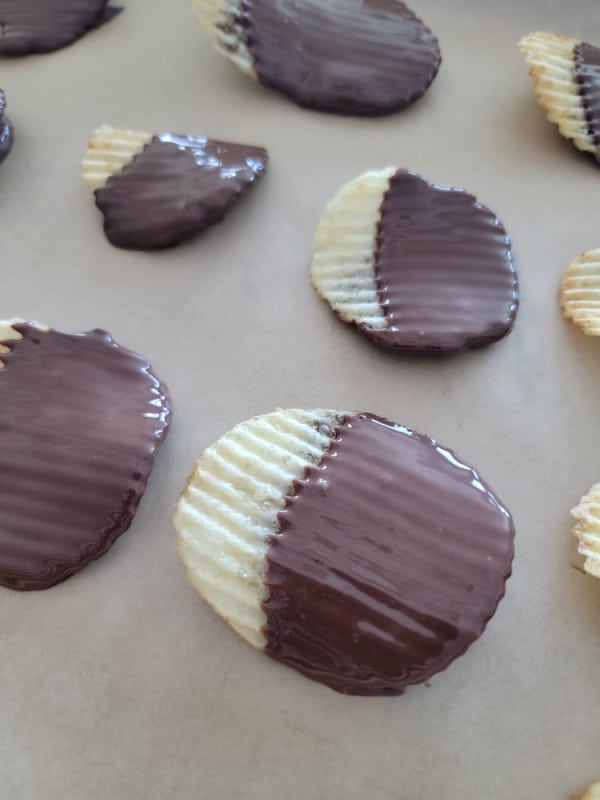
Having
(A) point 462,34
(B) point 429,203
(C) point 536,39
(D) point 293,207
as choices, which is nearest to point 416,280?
(B) point 429,203

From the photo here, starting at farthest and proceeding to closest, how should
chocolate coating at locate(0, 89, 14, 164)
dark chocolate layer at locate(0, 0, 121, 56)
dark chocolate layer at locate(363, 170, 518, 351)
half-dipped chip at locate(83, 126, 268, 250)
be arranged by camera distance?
dark chocolate layer at locate(0, 0, 121, 56) < chocolate coating at locate(0, 89, 14, 164) < half-dipped chip at locate(83, 126, 268, 250) < dark chocolate layer at locate(363, 170, 518, 351)

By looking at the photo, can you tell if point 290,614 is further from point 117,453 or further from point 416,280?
point 416,280

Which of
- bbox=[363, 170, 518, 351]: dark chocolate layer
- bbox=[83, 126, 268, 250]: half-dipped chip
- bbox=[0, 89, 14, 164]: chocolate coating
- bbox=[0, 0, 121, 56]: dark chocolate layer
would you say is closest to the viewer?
bbox=[363, 170, 518, 351]: dark chocolate layer

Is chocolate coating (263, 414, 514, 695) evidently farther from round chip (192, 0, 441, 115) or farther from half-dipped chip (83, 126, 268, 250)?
round chip (192, 0, 441, 115)

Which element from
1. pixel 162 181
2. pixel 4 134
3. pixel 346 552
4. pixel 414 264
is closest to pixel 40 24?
pixel 4 134

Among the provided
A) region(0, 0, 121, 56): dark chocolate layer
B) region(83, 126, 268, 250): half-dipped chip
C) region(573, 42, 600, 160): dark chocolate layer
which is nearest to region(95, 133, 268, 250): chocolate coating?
region(83, 126, 268, 250): half-dipped chip

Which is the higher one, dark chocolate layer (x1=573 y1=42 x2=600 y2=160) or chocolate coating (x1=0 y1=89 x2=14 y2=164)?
dark chocolate layer (x1=573 y1=42 x2=600 y2=160)

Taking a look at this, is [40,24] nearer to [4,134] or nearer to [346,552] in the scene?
[4,134]
